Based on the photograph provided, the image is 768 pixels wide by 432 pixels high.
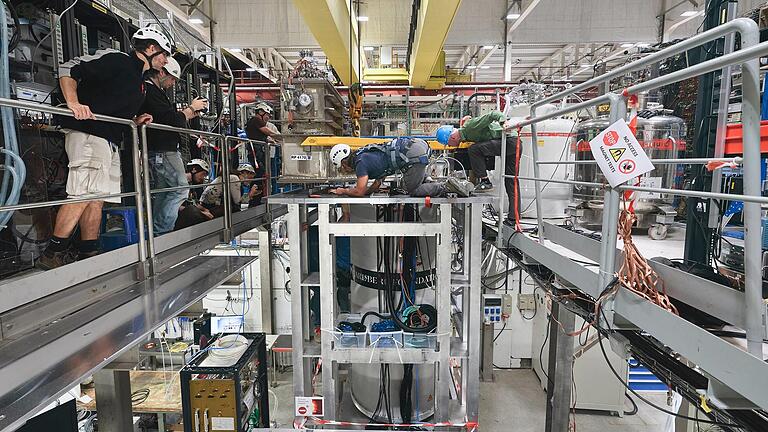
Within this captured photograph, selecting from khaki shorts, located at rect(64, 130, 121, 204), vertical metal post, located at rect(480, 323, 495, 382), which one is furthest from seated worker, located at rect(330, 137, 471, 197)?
vertical metal post, located at rect(480, 323, 495, 382)

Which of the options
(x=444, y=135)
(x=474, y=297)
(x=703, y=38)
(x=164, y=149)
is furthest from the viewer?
(x=444, y=135)

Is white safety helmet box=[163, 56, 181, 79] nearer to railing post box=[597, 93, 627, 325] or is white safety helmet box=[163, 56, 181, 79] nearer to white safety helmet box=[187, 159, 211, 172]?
white safety helmet box=[187, 159, 211, 172]

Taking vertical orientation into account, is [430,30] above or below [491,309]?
above

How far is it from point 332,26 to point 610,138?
4104mm

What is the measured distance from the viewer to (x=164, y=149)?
2.98m

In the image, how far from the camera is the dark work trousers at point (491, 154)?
3.57 metres

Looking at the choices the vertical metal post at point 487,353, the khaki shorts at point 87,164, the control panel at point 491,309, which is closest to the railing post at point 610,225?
the khaki shorts at point 87,164

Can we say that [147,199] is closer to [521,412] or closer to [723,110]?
[723,110]

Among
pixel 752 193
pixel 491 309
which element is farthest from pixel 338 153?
pixel 491 309

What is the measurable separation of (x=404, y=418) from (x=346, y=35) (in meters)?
4.79

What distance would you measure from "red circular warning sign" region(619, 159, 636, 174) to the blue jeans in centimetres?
287

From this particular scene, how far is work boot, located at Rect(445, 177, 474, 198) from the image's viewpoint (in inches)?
108

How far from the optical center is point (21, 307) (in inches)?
61.4

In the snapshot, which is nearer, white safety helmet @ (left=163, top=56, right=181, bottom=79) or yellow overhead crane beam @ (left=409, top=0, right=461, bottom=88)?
white safety helmet @ (left=163, top=56, right=181, bottom=79)
